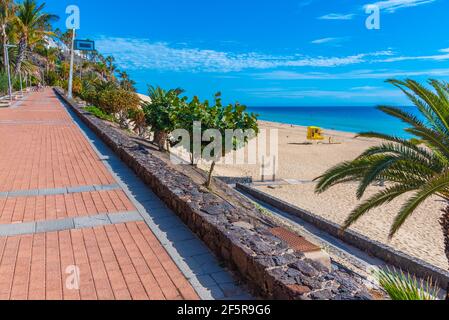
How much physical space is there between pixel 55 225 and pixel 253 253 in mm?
3290

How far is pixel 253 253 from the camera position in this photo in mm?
3932

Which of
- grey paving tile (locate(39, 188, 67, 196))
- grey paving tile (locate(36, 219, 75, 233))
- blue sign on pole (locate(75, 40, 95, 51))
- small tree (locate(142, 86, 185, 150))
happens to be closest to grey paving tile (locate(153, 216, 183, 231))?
grey paving tile (locate(36, 219, 75, 233))

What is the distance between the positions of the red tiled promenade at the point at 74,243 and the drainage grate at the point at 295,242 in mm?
1561

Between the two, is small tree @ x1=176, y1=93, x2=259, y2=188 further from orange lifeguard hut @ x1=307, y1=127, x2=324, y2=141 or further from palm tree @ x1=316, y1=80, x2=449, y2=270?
orange lifeguard hut @ x1=307, y1=127, x2=324, y2=141

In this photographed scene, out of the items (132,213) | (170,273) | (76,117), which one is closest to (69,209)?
(132,213)

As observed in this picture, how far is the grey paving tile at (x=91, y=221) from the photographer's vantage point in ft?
17.9

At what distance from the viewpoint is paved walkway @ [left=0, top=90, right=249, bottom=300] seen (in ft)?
12.5

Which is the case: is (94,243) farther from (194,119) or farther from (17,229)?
(194,119)

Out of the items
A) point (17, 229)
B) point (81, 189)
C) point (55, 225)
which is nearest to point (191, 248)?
point (55, 225)

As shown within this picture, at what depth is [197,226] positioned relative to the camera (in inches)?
204

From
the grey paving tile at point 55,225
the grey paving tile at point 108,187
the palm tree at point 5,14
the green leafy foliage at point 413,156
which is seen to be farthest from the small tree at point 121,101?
the palm tree at point 5,14

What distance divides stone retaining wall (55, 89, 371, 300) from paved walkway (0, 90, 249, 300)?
7.5 inches

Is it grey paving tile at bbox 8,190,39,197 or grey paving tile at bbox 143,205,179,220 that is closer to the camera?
grey paving tile at bbox 143,205,179,220
